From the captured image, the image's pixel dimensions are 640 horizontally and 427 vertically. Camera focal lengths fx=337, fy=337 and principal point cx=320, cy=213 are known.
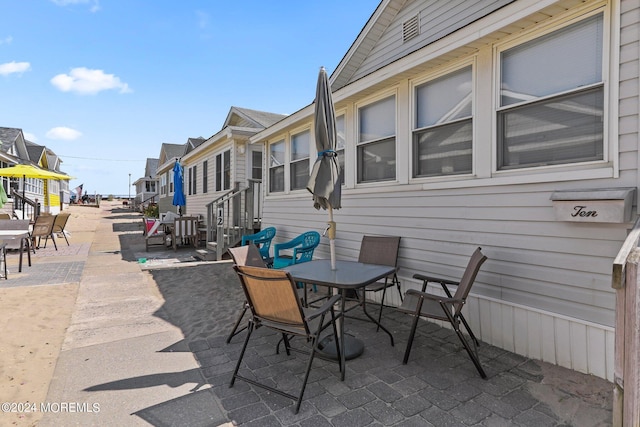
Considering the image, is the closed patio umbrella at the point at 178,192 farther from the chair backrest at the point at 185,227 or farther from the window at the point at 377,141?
the window at the point at 377,141

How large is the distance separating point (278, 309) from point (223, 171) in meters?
9.12

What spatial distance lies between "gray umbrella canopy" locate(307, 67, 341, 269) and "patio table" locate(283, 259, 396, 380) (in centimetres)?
32

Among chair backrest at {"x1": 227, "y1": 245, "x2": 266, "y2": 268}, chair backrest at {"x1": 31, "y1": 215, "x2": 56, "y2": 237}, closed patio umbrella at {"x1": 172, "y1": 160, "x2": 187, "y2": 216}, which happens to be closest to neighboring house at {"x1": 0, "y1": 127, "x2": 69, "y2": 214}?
closed patio umbrella at {"x1": 172, "y1": 160, "x2": 187, "y2": 216}

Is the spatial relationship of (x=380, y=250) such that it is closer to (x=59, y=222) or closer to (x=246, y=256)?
(x=246, y=256)

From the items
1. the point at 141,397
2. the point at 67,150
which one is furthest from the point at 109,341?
the point at 67,150

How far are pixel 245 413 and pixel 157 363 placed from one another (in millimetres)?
1196

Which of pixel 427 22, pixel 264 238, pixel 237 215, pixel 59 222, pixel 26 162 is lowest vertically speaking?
pixel 264 238

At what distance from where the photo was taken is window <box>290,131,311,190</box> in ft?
22.5

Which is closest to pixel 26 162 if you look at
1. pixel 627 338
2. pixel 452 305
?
pixel 452 305

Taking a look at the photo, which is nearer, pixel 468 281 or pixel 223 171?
pixel 468 281

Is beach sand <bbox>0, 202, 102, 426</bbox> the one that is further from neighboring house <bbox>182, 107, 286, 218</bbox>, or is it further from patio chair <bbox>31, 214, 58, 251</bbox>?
neighboring house <bbox>182, 107, 286, 218</bbox>

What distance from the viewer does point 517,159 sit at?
3.31 meters

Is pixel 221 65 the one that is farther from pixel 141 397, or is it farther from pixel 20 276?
pixel 141 397

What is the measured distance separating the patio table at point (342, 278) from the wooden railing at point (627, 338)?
65.7 inches
